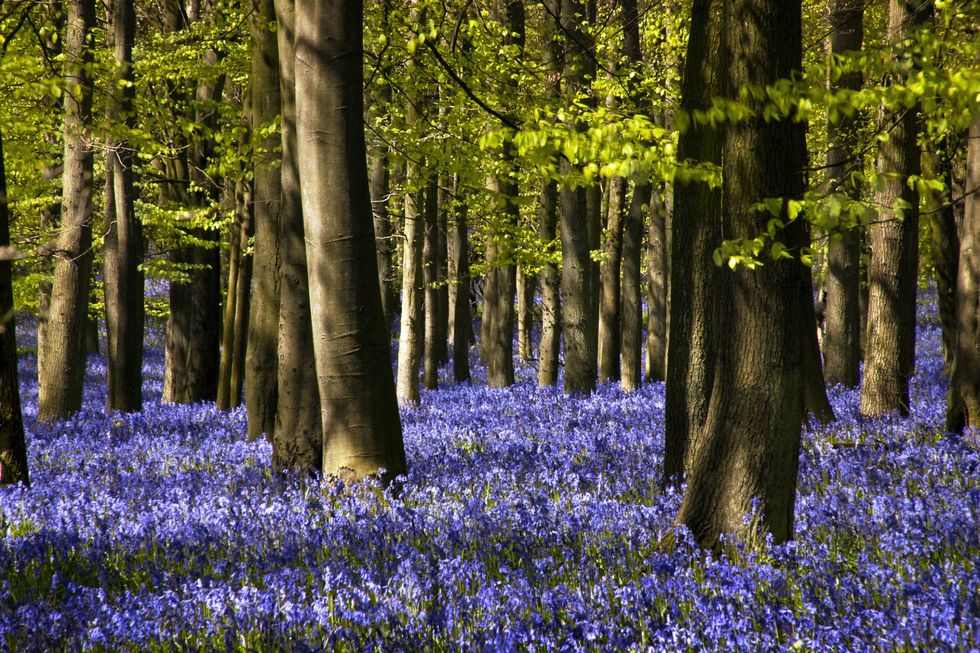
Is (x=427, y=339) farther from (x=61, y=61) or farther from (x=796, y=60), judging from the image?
(x=796, y=60)

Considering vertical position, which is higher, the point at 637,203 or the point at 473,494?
the point at 637,203

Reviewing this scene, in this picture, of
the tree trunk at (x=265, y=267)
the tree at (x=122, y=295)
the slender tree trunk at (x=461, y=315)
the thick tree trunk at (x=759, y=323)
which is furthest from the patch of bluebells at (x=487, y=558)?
the slender tree trunk at (x=461, y=315)

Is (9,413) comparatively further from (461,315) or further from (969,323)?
(461,315)

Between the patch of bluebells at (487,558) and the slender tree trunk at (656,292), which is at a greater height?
the slender tree trunk at (656,292)

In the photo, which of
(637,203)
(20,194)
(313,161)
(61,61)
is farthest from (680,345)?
(20,194)

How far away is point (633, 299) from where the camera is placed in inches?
790

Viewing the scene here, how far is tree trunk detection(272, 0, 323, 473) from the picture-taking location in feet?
25.2

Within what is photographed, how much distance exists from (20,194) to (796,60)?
1713 cm

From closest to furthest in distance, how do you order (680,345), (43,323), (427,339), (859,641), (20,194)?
1. (859,641)
2. (680,345)
3. (20,194)
4. (427,339)
5. (43,323)

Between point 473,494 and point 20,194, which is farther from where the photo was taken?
point 20,194

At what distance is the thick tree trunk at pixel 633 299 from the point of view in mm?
18156

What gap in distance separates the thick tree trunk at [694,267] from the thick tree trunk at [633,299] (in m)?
10.9

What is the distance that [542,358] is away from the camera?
58.3ft

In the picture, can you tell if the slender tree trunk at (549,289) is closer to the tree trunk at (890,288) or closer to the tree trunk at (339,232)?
the tree trunk at (890,288)
